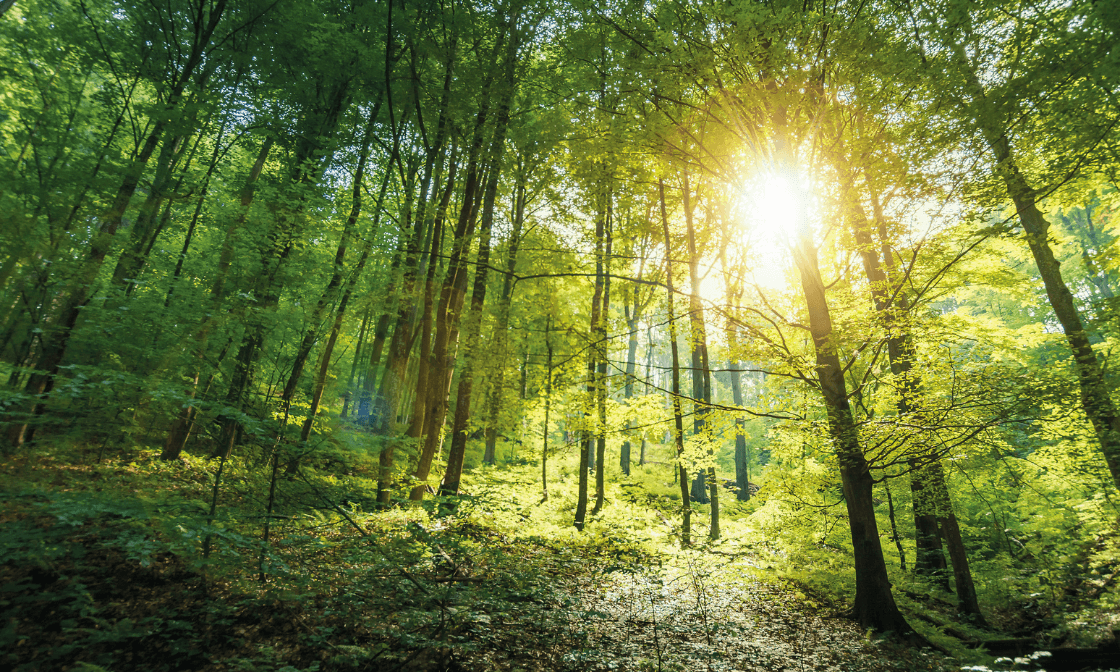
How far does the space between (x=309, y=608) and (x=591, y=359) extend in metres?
4.98

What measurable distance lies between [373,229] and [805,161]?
25.8ft

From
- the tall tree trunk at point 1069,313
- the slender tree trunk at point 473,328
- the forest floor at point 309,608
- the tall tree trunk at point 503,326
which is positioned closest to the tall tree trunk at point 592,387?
the tall tree trunk at point 503,326

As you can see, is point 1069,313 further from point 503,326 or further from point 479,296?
point 479,296

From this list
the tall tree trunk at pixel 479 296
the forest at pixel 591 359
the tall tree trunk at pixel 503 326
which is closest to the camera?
the forest at pixel 591 359

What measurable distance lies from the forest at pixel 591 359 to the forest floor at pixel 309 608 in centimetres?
4

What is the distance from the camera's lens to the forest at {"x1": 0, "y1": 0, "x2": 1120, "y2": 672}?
12.5 ft

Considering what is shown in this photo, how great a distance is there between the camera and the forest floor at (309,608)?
3.00 m

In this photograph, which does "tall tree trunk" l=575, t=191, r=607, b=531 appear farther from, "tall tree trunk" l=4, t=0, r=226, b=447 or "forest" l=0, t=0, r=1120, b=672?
"tall tree trunk" l=4, t=0, r=226, b=447

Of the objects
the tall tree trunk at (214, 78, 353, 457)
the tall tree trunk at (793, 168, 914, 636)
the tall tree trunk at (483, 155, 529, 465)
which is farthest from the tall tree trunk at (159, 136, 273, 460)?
the tall tree trunk at (793, 168, 914, 636)

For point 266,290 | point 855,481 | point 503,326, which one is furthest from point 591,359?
point 266,290

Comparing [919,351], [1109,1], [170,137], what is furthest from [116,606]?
[1109,1]

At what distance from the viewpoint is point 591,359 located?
736cm

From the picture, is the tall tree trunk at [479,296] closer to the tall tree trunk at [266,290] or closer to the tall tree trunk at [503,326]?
the tall tree trunk at [503,326]

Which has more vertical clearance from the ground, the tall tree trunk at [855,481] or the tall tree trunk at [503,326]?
the tall tree trunk at [503,326]
